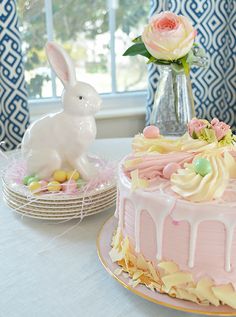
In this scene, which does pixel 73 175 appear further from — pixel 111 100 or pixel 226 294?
pixel 111 100

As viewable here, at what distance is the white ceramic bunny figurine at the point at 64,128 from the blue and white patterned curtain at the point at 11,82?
1.72ft

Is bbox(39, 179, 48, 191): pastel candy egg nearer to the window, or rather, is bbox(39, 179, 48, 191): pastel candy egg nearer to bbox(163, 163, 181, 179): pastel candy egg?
bbox(163, 163, 181, 179): pastel candy egg

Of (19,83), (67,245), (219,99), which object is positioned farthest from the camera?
(219,99)

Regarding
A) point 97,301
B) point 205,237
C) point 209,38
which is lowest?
point 97,301

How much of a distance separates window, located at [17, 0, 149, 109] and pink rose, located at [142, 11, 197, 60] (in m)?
0.80

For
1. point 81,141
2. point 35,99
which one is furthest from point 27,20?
point 81,141

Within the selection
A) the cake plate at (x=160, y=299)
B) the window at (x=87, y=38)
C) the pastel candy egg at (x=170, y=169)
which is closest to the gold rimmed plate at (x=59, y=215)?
the cake plate at (x=160, y=299)

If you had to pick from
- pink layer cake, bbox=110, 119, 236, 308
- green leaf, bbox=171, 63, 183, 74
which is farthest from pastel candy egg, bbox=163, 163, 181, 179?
green leaf, bbox=171, 63, 183, 74

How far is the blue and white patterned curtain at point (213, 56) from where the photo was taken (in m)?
1.63

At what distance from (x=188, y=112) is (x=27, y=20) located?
869mm

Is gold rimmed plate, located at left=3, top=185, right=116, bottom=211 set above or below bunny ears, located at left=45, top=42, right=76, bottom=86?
below

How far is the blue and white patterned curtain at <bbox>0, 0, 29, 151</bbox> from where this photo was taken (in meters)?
1.46

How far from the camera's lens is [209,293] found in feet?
2.38

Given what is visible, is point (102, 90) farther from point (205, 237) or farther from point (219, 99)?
point (205, 237)
